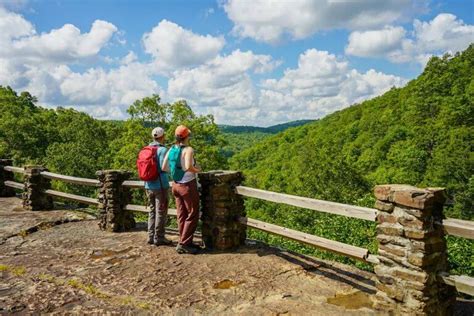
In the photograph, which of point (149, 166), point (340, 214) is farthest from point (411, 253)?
point (149, 166)

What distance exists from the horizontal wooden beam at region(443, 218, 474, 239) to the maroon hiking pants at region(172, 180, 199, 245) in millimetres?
3470

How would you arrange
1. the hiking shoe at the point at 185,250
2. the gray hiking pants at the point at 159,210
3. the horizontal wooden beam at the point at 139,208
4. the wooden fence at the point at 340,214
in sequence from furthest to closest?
the horizontal wooden beam at the point at 139,208
the gray hiking pants at the point at 159,210
the hiking shoe at the point at 185,250
the wooden fence at the point at 340,214

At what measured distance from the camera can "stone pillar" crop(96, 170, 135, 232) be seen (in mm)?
7754

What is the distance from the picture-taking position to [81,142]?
127 feet

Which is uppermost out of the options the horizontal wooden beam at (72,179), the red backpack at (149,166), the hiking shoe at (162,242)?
the red backpack at (149,166)

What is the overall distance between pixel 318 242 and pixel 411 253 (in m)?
1.35

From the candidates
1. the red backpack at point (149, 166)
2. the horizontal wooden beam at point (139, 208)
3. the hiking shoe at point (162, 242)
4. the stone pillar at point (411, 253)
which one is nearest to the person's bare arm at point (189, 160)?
the red backpack at point (149, 166)

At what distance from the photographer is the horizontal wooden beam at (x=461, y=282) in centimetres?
386

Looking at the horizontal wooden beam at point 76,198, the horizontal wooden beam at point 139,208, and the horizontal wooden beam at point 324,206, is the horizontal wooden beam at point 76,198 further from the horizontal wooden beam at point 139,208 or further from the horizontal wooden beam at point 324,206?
the horizontal wooden beam at point 324,206

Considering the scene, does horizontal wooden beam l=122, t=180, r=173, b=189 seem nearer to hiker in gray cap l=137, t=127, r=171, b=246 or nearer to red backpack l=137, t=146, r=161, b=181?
hiker in gray cap l=137, t=127, r=171, b=246

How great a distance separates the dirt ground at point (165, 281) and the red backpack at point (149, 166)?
1199 millimetres

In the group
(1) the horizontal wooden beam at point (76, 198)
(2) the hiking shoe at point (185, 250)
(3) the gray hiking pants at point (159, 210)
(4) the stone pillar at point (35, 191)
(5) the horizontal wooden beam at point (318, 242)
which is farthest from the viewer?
(4) the stone pillar at point (35, 191)

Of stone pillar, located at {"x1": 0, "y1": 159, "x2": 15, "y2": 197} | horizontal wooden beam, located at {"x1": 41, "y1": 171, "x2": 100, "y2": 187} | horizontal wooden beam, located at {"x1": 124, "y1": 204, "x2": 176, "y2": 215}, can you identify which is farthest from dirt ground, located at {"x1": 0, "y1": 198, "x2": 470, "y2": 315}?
stone pillar, located at {"x1": 0, "y1": 159, "x2": 15, "y2": 197}

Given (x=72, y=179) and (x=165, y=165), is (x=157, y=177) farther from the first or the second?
(x=72, y=179)
